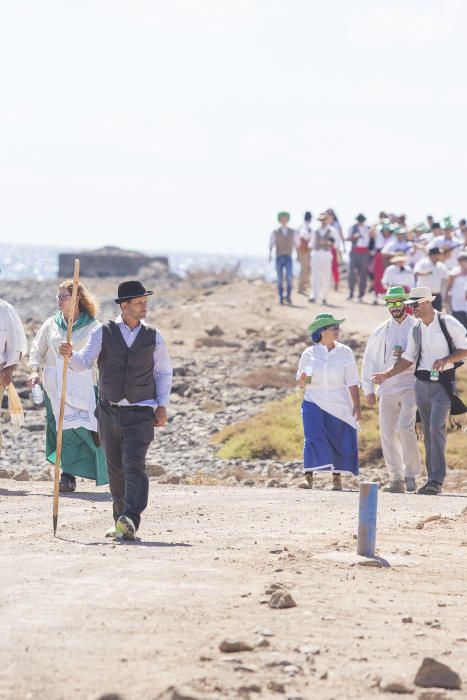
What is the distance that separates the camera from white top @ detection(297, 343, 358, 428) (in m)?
15.8

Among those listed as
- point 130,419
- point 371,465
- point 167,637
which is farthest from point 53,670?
point 371,465

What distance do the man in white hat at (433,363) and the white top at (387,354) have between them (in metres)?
0.22

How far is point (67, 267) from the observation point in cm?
7200

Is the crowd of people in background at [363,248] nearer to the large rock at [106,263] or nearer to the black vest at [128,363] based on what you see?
the black vest at [128,363]

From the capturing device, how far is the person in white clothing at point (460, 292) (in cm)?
2370

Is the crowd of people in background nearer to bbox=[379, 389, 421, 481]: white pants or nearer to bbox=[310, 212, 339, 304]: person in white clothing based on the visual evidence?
bbox=[310, 212, 339, 304]: person in white clothing

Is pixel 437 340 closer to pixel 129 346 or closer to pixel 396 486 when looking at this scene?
pixel 396 486

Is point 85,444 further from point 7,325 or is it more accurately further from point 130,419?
point 130,419

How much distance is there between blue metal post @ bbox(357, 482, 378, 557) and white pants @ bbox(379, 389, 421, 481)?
16.5 ft

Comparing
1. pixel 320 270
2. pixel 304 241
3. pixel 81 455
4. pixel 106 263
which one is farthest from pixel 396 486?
pixel 106 263

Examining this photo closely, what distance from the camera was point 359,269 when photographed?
119 feet

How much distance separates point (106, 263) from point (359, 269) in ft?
113

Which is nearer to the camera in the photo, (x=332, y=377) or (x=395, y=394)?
(x=332, y=377)

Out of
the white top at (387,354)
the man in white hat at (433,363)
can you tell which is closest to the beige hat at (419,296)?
the man in white hat at (433,363)
